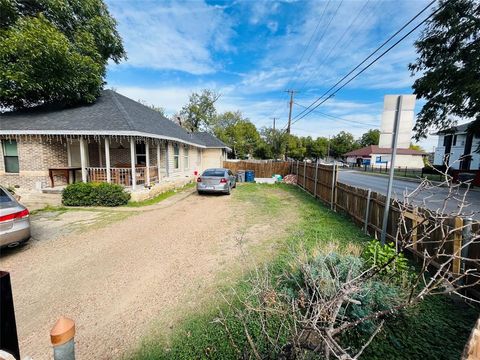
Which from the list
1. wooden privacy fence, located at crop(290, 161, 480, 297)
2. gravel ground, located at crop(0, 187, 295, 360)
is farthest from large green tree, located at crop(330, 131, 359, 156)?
gravel ground, located at crop(0, 187, 295, 360)

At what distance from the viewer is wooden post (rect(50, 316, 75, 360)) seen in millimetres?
1452

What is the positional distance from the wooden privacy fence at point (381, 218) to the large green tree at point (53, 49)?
43.9ft

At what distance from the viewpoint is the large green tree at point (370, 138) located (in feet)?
253

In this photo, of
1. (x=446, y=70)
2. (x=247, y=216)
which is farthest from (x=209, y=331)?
(x=446, y=70)

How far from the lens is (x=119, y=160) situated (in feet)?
43.5

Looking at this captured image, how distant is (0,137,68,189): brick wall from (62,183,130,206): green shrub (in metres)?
2.95

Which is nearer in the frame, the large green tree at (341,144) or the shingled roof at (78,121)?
the shingled roof at (78,121)

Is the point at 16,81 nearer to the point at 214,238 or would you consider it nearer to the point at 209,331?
the point at 214,238

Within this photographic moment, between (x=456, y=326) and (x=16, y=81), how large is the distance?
16.8 meters

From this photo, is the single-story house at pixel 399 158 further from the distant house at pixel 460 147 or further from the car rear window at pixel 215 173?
the car rear window at pixel 215 173

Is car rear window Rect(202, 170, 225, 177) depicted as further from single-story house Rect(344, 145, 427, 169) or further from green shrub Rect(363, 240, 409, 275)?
single-story house Rect(344, 145, 427, 169)

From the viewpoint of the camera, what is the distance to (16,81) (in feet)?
35.0

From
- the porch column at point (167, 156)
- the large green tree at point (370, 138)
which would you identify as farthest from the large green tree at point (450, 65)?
the large green tree at point (370, 138)

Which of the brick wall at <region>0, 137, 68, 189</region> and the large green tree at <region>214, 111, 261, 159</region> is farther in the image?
the large green tree at <region>214, 111, 261, 159</region>
